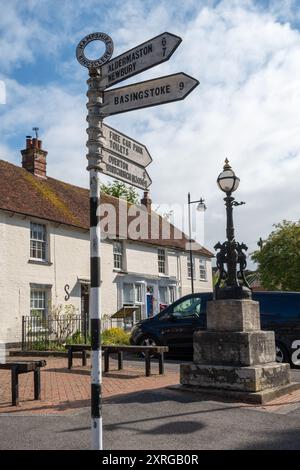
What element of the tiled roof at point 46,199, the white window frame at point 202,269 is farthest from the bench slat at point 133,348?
the white window frame at point 202,269

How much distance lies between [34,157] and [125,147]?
64.8 feet

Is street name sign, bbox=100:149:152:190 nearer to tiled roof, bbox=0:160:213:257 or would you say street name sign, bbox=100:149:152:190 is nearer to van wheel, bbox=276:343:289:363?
van wheel, bbox=276:343:289:363

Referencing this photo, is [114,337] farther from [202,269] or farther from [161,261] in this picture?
[202,269]

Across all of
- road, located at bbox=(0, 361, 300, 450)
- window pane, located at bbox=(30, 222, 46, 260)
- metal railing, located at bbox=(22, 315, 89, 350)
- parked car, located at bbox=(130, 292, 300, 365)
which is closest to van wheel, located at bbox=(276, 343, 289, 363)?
parked car, located at bbox=(130, 292, 300, 365)

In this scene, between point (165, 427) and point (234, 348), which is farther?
point (234, 348)

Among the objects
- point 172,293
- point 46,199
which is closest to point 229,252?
point 46,199

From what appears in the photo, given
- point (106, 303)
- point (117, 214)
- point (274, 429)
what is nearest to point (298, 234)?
point (117, 214)

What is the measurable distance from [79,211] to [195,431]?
1834 centimetres

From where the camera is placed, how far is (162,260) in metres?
28.0

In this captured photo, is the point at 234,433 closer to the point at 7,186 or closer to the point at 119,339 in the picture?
the point at 119,339

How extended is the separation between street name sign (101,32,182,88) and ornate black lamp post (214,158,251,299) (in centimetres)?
492

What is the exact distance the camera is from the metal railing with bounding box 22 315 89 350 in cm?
1741

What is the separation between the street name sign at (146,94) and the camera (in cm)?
439

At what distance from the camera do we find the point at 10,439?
5609 mm
